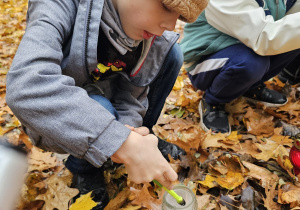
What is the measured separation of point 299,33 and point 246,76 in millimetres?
381

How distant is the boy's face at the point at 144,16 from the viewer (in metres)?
0.95

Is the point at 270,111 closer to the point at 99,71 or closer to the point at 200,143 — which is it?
the point at 200,143

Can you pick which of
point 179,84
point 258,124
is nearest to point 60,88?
point 258,124

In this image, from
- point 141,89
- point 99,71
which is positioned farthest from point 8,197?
point 141,89

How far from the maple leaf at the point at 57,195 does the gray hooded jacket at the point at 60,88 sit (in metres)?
0.55

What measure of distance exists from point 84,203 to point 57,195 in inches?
7.5

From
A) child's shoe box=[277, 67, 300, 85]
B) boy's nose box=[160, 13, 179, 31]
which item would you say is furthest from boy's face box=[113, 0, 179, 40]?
child's shoe box=[277, 67, 300, 85]

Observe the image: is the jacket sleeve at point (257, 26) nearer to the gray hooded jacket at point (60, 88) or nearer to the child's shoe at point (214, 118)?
the child's shoe at point (214, 118)

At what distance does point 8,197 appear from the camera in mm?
346

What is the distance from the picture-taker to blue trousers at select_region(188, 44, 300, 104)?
1.64 m

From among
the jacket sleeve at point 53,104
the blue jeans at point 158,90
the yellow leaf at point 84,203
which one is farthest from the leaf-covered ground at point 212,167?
the jacket sleeve at point 53,104

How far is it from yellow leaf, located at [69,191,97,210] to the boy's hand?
16.4 inches

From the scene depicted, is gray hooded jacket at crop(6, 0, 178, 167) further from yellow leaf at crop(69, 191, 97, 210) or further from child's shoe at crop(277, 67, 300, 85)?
child's shoe at crop(277, 67, 300, 85)

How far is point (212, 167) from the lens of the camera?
→ 145 centimetres
